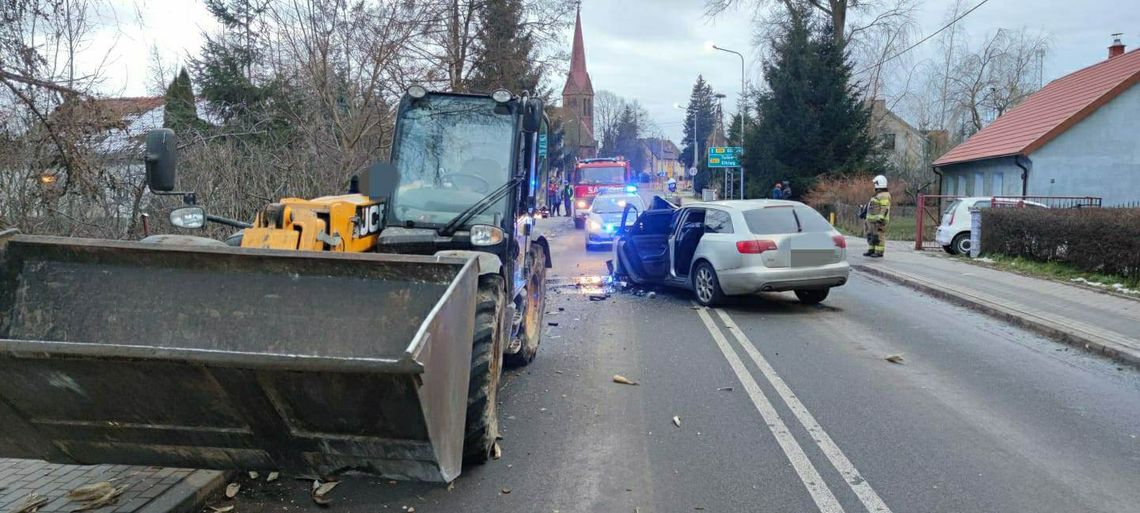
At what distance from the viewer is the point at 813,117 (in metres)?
33.8

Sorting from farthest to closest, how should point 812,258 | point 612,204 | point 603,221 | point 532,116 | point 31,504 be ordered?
point 612,204, point 603,221, point 812,258, point 532,116, point 31,504

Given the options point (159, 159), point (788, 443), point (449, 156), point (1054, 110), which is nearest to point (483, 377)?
point (788, 443)

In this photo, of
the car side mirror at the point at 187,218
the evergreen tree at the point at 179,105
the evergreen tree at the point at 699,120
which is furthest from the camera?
the evergreen tree at the point at 699,120

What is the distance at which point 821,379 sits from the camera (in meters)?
6.79

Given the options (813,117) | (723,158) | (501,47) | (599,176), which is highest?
(501,47)

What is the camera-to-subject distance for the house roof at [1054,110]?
978 inches

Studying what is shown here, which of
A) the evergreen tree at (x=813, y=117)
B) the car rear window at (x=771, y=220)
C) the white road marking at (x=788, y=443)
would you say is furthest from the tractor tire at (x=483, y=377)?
the evergreen tree at (x=813, y=117)

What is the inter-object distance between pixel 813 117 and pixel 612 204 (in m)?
15.6

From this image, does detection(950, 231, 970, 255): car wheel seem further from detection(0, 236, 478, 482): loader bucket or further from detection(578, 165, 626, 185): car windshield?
detection(0, 236, 478, 482): loader bucket

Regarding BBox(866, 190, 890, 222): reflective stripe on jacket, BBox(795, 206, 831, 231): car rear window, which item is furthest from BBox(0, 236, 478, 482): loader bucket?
BBox(866, 190, 890, 222): reflective stripe on jacket

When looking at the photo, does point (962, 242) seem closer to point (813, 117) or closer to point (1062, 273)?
point (1062, 273)

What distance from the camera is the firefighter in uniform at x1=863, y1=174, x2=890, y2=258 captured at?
16.6 meters

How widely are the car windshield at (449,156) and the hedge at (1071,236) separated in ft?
A: 34.4

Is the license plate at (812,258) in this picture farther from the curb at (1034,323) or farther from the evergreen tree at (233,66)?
the evergreen tree at (233,66)
